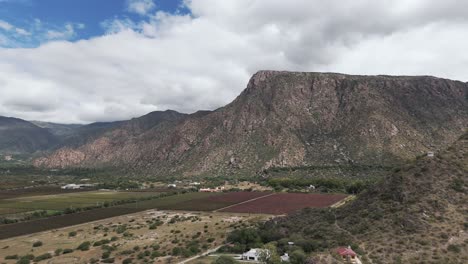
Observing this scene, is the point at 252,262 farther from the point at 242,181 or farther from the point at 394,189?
the point at 242,181

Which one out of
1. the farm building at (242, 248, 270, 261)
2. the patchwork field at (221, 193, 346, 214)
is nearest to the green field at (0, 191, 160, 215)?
the patchwork field at (221, 193, 346, 214)

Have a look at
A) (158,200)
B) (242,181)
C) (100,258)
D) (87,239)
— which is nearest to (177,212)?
(158,200)

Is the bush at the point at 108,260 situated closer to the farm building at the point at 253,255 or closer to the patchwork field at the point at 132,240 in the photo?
the patchwork field at the point at 132,240

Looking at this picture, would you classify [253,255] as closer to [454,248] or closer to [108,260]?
[108,260]

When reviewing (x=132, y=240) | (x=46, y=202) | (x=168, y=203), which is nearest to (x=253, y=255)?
(x=132, y=240)

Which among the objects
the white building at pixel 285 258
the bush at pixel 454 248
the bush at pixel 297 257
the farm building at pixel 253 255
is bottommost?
the farm building at pixel 253 255

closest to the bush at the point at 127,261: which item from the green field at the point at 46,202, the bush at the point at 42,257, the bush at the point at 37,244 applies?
the bush at the point at 42,257
